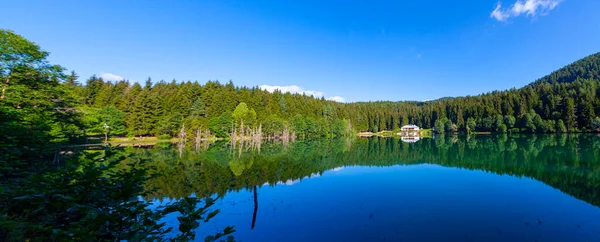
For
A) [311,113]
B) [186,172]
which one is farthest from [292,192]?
[311,113]

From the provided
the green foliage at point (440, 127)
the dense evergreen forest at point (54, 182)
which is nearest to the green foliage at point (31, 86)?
the dense evergreen forest at point (54, 182)

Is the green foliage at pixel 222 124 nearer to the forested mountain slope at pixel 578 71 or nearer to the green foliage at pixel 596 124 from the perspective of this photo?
the green foliage at pixel 596 124

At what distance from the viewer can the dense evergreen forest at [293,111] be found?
207 feet

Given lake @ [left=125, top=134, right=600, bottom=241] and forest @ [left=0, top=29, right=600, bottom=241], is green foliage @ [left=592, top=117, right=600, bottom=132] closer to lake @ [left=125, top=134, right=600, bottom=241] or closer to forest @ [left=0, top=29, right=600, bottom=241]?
forest @ [left=0, top=29, right=600, bottom=241]

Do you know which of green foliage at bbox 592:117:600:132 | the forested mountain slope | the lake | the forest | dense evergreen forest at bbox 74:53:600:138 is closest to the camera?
the forest

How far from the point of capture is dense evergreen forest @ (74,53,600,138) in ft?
207

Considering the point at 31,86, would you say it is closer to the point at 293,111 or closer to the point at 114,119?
the point at 114,119

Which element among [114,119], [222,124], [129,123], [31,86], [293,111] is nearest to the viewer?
[31,86]

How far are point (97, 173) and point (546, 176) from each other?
2701 cm

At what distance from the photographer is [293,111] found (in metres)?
100

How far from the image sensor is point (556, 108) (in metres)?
92.3

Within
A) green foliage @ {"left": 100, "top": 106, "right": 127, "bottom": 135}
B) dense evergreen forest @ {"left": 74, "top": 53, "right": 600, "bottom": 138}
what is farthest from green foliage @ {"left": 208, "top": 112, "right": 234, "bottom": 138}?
green foliage @ {"left": 100, "top": 106, "right": 127, "bottom": 135}

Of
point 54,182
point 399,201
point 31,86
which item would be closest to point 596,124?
point 399,201

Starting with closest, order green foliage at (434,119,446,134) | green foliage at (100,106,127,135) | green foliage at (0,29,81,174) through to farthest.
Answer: green foliage at (0,29,81,174), green foliage at (100,106,127,135), green foliage at (434,119,446,134)
